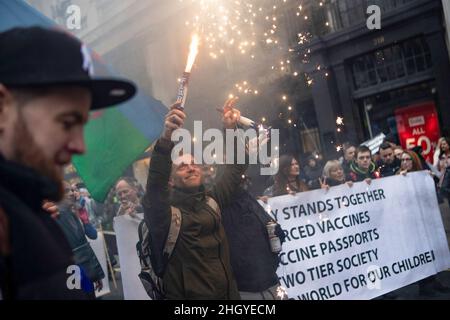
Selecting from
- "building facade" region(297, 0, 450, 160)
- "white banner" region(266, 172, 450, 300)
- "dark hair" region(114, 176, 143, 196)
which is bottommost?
"white banner" region(266, 172, 450, 300)

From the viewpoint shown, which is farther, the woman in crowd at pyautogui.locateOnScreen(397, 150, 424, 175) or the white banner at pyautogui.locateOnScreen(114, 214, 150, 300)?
the woman in crowd at pyautogui.locateOnScreen(397, 150, 424, 175)

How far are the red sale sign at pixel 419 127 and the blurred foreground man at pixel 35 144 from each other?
10535mm

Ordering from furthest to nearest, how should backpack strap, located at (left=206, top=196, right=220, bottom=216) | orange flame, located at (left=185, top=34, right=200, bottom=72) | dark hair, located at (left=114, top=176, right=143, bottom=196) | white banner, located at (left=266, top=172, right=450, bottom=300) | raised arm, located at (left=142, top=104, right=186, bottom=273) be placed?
dark hair, located at (left=114, top=176, right=143, bottom=196)
white banner, located at (left=266, top=172, right=450, bottom=300)
backpack strap, located at (left=206, top=196, right=220, bottom=216)
raised arm, located at (left=142, top=104, right=186, bottom=273)
orange flame, located at (left=185, top=34, right=200, bottom=72)

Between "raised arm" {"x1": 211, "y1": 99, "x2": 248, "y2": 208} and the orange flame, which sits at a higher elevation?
the orange flame

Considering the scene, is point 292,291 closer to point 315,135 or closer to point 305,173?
point 305,173

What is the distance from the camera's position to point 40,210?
3.33 feet

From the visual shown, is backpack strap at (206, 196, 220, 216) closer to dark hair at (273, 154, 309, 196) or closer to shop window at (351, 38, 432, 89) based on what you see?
dark hair at (273, 154, 309, 196)

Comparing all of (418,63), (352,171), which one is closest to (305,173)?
(352,171)

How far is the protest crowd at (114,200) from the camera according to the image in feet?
3.03

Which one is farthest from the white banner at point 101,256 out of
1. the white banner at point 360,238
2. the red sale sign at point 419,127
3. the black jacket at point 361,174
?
the red sale sign at point 419,127

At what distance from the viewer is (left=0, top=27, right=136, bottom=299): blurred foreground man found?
889 millimetres

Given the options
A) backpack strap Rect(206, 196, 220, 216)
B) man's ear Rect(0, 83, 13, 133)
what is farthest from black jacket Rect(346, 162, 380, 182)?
man's ear Rect(0, 83, 13, 133)

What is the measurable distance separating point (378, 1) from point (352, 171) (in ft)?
23.5

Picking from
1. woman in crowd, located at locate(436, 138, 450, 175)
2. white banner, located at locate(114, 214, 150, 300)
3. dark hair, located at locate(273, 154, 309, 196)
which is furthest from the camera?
woman in crowd, located at locate(436, 138, 450, 175)
